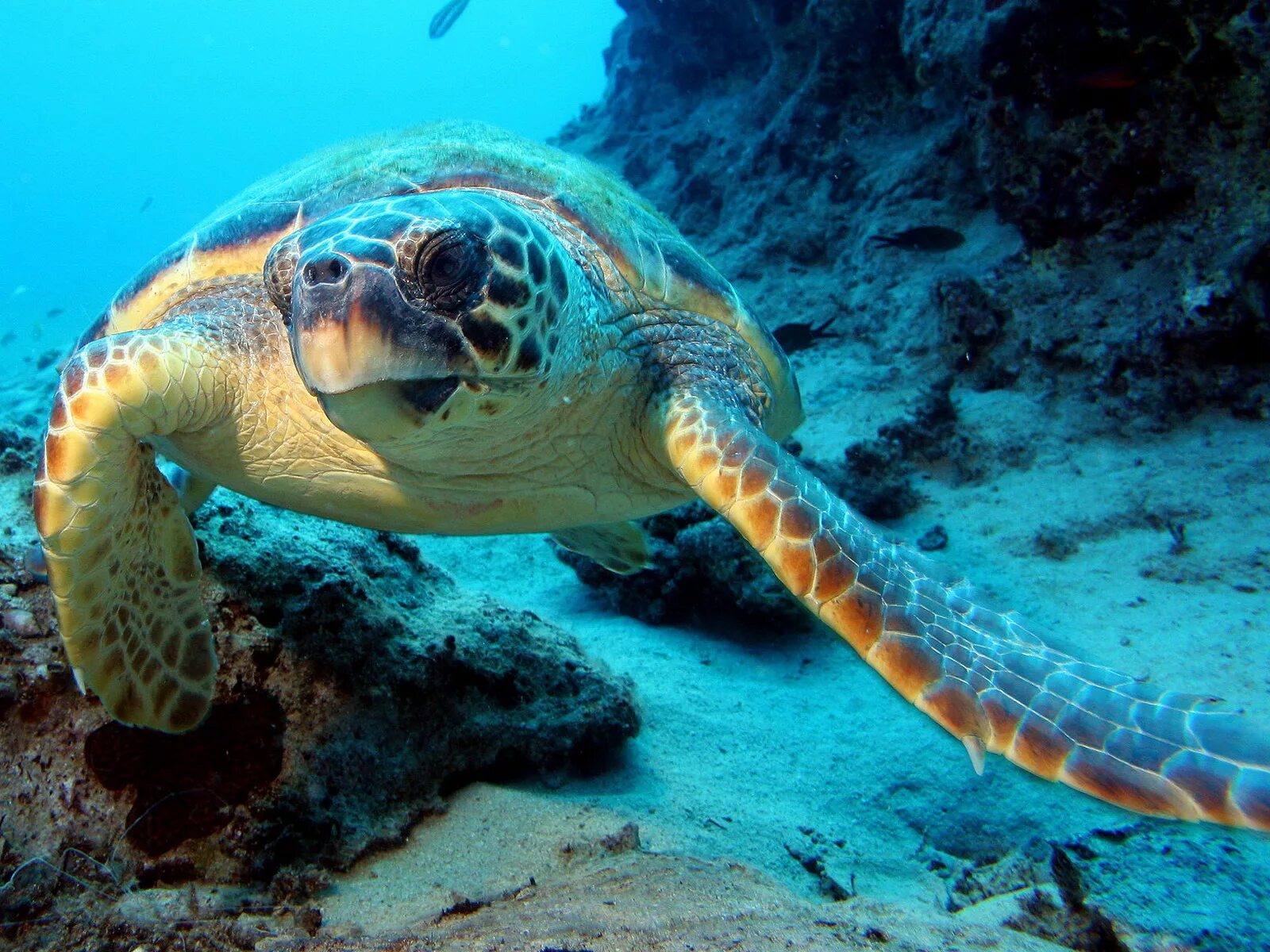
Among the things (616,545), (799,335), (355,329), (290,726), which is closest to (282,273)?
(355,329)

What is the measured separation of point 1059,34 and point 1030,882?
5945mm

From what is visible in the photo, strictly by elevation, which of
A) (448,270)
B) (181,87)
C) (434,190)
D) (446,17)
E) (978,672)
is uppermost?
(181,87)

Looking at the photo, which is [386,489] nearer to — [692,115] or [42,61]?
[692,115]

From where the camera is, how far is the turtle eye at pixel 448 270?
1576 millimetres

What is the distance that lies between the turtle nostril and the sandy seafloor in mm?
1481

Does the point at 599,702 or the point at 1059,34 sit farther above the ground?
the point at 1059,34

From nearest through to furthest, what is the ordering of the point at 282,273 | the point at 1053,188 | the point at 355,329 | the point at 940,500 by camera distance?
the point at 355,329 → the point at 282,273 → the point at 940,500 → the point at 1053,188

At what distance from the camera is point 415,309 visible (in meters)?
1.56

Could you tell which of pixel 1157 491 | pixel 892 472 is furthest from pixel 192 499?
pixel 1157 491

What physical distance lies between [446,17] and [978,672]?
18.7m

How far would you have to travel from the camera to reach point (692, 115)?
42.2ft

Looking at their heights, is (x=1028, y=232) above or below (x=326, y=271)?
above

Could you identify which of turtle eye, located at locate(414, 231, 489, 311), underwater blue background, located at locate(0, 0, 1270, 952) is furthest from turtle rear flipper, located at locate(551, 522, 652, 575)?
turtle eye, located at locate(414, 231, 489, 311)

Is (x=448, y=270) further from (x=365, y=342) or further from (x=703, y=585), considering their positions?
(x=703, y=585)
